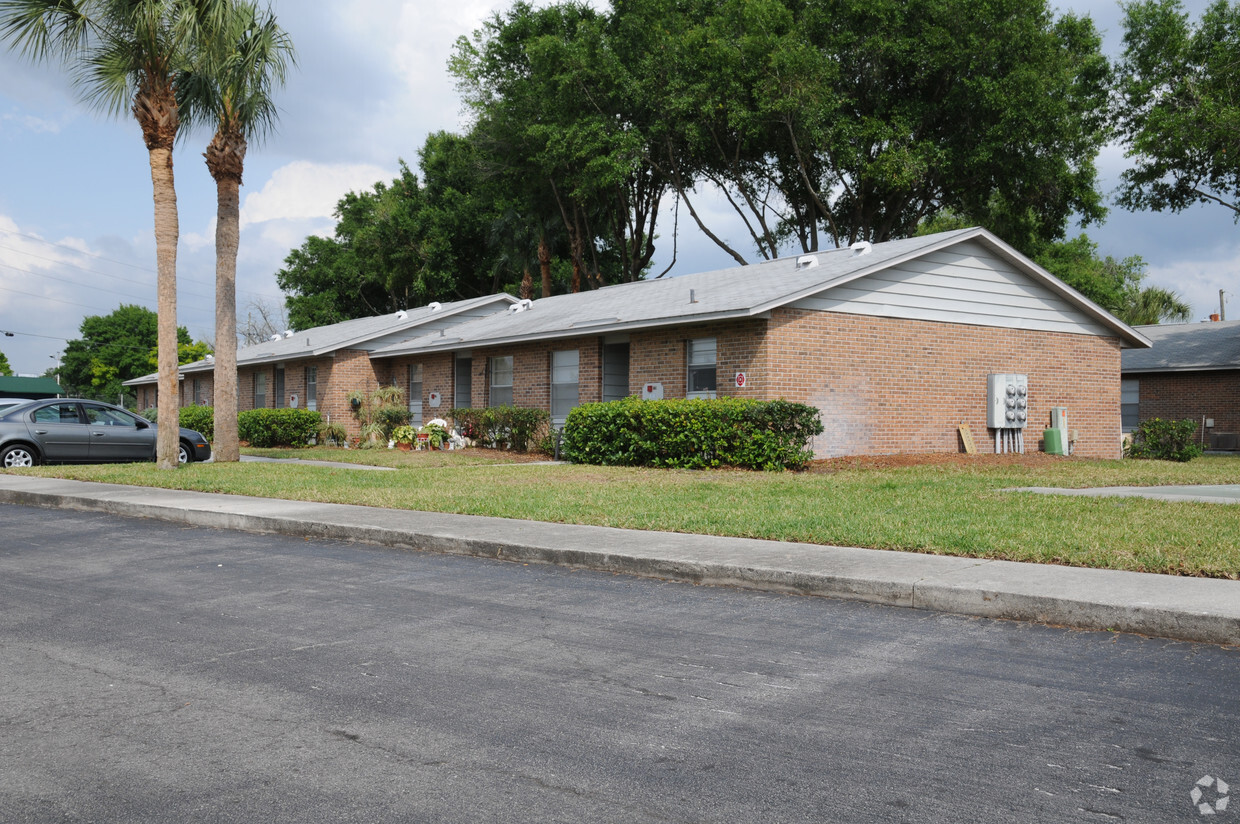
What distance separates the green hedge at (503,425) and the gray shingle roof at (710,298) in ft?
5.69

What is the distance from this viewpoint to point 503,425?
79.5 feet

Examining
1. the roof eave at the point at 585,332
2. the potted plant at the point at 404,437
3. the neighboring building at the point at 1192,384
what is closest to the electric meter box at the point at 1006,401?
the roof eave at the point at 585,332

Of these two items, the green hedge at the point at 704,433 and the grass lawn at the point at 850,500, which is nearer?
the grass lawn at the point at 850,500

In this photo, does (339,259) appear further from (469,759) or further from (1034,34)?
(469,759)

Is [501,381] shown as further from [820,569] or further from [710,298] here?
[820,569]

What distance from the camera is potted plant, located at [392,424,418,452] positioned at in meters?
26.8

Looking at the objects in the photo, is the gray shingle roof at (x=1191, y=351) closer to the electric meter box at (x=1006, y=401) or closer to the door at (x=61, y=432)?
the electric meter box at (x=1006, y=401)

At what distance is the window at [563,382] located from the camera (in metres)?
23.4

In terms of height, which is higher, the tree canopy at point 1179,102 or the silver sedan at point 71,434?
the tree canopy at point 1179,102

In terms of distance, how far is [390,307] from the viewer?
60.4 meters

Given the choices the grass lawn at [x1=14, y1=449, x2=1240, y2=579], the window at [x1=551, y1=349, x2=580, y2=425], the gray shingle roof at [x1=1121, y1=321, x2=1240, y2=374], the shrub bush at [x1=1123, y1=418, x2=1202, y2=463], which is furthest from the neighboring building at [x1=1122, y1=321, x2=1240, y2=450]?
the window at [x1=551, y1=349, x2=580, y2=425]

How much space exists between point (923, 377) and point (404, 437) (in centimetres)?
1363

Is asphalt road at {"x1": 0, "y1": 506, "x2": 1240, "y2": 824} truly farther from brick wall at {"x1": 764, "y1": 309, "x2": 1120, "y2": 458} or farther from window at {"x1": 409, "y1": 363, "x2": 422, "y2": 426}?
window at {"x1": 409, "y1": 363, "x2": 422, "y2": 426}

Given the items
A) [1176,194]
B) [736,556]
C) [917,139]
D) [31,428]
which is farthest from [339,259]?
[736,556]
